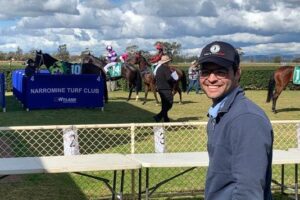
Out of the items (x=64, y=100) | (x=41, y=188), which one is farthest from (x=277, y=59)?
(x=41, y=188)

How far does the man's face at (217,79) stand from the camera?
2.40 meters

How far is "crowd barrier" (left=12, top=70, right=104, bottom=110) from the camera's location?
57.9 ft

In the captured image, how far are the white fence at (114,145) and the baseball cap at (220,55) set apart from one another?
3457mm

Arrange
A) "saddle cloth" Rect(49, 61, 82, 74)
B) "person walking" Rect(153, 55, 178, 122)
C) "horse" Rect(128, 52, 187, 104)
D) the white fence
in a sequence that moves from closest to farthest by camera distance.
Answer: the white fence < "person walking" Rect(153, 55, 178, 122) < "saddle cloth" Rect(49, 61, 82, 74) < "horse" Rect(128, 52, 187, 104)

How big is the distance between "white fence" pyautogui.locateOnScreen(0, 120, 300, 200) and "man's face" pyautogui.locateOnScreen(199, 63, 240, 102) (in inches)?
132

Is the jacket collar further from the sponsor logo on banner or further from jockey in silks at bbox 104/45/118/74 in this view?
jockey in silks at bbox 104/45/118/74

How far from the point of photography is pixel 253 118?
7.36 feet

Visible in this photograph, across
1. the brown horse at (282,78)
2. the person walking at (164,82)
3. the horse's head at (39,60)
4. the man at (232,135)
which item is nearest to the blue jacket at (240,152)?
the man at (232,135)

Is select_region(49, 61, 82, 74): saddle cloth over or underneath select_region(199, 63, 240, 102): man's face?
underneath

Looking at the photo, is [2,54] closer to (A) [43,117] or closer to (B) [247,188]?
(A) [43,117]

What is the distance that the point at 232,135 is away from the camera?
2.29 meters

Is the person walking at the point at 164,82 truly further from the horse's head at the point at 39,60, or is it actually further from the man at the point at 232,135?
the man at the point at 232,135

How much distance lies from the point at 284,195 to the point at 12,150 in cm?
517

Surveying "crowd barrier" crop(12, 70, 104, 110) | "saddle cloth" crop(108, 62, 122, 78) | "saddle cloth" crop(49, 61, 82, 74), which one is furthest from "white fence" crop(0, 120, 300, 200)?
"saddle cloth" crop(108, 62, 122, 78)
